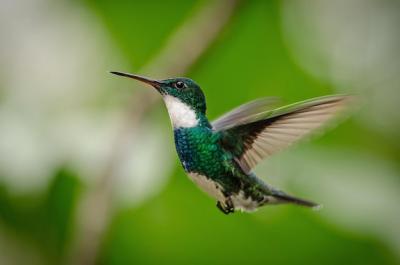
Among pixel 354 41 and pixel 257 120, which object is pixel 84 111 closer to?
pixel 354 41

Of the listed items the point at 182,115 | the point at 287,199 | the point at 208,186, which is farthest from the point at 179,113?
the point at 287,199

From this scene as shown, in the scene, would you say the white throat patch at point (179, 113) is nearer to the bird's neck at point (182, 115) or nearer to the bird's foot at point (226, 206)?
the bird's neck at point (182, 115)

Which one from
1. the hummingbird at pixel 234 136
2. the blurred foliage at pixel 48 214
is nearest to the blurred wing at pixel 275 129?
the hummingbird at pixel 234 136

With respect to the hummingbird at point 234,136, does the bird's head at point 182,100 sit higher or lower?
higher

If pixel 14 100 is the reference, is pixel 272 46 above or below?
below

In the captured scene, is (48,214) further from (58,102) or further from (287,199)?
(287,199)

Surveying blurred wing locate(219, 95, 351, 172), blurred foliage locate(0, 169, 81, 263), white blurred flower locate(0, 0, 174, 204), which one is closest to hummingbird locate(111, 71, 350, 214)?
blurred wing locate(219, 95, 351, 172)

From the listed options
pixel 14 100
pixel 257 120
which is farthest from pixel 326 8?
pixel 257 120
